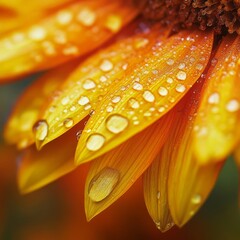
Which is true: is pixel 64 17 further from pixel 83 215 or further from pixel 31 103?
pixel 83 215

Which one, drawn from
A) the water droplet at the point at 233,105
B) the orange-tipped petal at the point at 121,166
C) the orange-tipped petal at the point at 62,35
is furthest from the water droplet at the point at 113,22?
the water droplet at the point at 233,105

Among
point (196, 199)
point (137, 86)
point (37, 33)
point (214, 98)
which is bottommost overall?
point (196, 199)

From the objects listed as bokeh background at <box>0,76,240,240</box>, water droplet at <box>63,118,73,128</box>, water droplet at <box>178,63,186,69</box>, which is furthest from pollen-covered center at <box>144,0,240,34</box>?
bokeh background at <box>0,76,240,240</box>

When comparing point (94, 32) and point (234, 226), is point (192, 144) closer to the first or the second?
point (94, 32)

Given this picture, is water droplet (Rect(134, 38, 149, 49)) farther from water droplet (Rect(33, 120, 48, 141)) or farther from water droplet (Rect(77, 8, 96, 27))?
water droplet (Rect(33, 120, 48, 141))


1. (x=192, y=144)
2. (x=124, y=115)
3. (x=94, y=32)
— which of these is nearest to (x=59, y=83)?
(x=94, y=32)

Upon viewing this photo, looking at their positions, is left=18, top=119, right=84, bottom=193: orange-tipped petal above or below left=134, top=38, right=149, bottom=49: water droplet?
below

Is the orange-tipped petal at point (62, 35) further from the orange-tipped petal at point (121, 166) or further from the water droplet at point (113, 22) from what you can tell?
the orange-tipped petal at point (121, 166)

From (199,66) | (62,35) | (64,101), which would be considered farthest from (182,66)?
(62,35)
